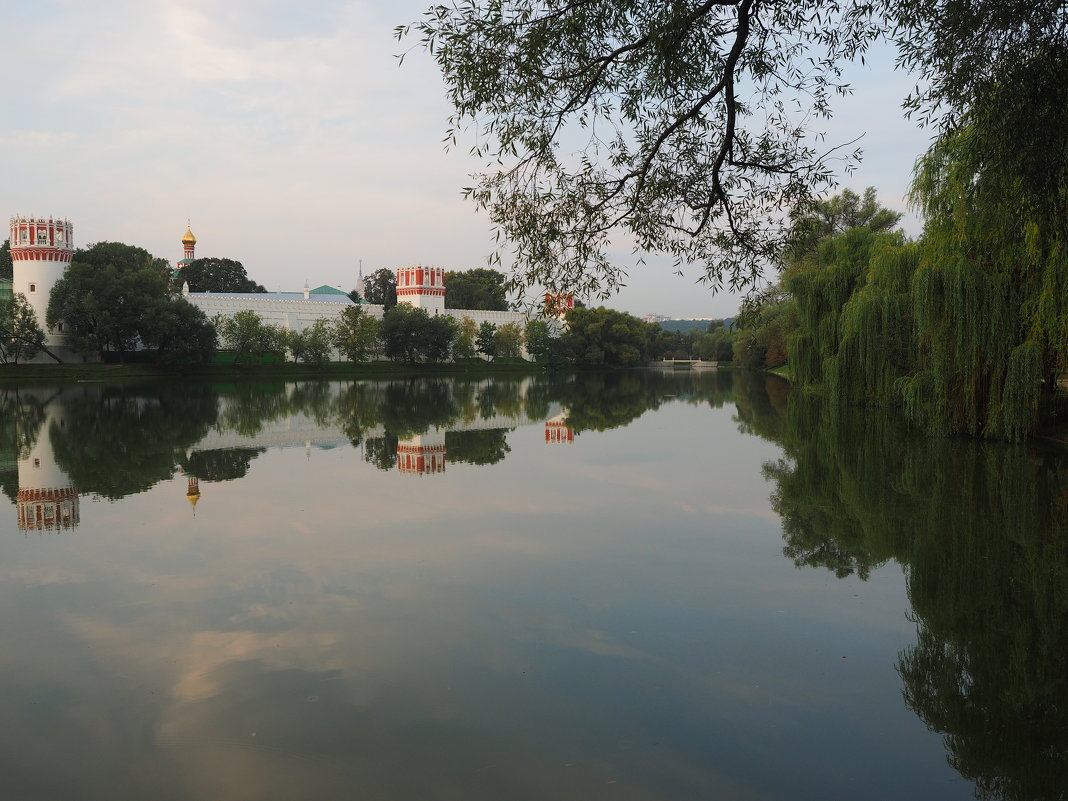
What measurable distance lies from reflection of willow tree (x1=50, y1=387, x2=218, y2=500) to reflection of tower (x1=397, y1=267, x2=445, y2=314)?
33923 millimetres

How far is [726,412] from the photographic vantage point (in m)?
22.1

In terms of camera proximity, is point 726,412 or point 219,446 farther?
point 726,412

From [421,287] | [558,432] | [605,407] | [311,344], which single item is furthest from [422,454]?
[421,287]

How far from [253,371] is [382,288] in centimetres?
3115

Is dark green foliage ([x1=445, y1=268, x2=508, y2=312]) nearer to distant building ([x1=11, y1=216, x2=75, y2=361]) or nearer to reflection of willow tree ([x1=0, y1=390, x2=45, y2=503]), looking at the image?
distant building ([x1=11, y1=216, x2=75, y2=361])

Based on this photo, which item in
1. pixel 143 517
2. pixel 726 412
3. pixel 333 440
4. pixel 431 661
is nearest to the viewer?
pixel 431 661

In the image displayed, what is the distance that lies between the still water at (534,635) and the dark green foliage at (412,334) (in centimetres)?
4020

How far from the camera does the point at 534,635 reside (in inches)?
183

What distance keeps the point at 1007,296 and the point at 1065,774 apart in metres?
10.7

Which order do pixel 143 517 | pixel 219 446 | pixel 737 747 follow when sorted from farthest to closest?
pixel 219 446 < pixel 143 517 < pixel 737 747

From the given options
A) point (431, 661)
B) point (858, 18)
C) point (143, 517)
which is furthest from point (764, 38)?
point (143, 517)

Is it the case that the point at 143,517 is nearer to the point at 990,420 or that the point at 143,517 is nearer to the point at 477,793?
the point at 477,793

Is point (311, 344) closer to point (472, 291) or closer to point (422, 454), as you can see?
point (472, 291)

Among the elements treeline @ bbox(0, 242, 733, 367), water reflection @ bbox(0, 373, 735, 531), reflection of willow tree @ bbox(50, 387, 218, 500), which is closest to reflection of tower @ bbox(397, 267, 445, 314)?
treeline @ bbox(0, 242, 733, 367)
